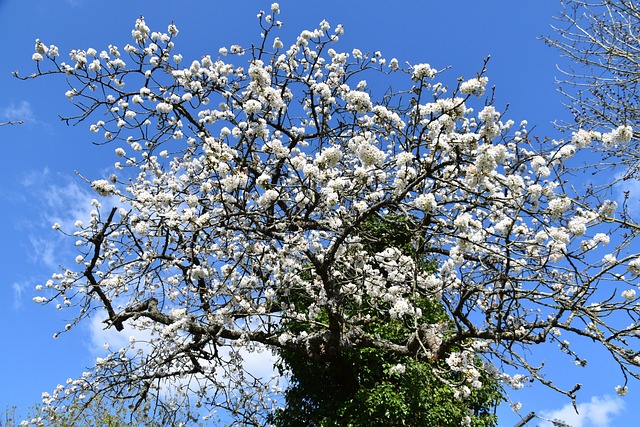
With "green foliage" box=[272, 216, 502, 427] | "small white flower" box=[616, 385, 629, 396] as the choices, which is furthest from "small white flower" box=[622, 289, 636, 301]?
"green foliage" box=[272, 216, 502, 427]

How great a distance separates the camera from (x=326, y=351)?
6164 millimetres

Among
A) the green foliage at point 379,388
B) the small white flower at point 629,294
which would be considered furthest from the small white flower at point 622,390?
the green foliage at point 379,388

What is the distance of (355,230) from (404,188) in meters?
0.69

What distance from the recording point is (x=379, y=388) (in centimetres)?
579

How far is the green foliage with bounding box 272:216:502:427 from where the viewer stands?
18.6 feet

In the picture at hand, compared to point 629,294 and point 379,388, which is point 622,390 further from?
point 379,388

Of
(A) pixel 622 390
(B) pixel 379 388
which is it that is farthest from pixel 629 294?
(B) pixel 379 388

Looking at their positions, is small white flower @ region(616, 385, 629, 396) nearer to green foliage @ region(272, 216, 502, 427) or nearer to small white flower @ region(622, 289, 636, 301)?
small white flower @ region(622, 289, 636, 301)

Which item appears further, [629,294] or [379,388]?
[379,388]

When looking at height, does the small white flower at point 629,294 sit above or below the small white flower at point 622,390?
above

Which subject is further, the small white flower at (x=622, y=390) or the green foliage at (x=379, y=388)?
the green foliage at (x=379, y=388)

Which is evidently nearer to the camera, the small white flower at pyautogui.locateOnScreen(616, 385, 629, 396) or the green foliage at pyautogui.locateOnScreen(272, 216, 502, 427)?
the small white flower at pyautogui.locateOnScreen(616, 385, 629, 396)

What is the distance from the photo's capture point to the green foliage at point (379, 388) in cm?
567

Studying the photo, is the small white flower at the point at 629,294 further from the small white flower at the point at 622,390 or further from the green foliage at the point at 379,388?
the green foliage at the point at 379,388
